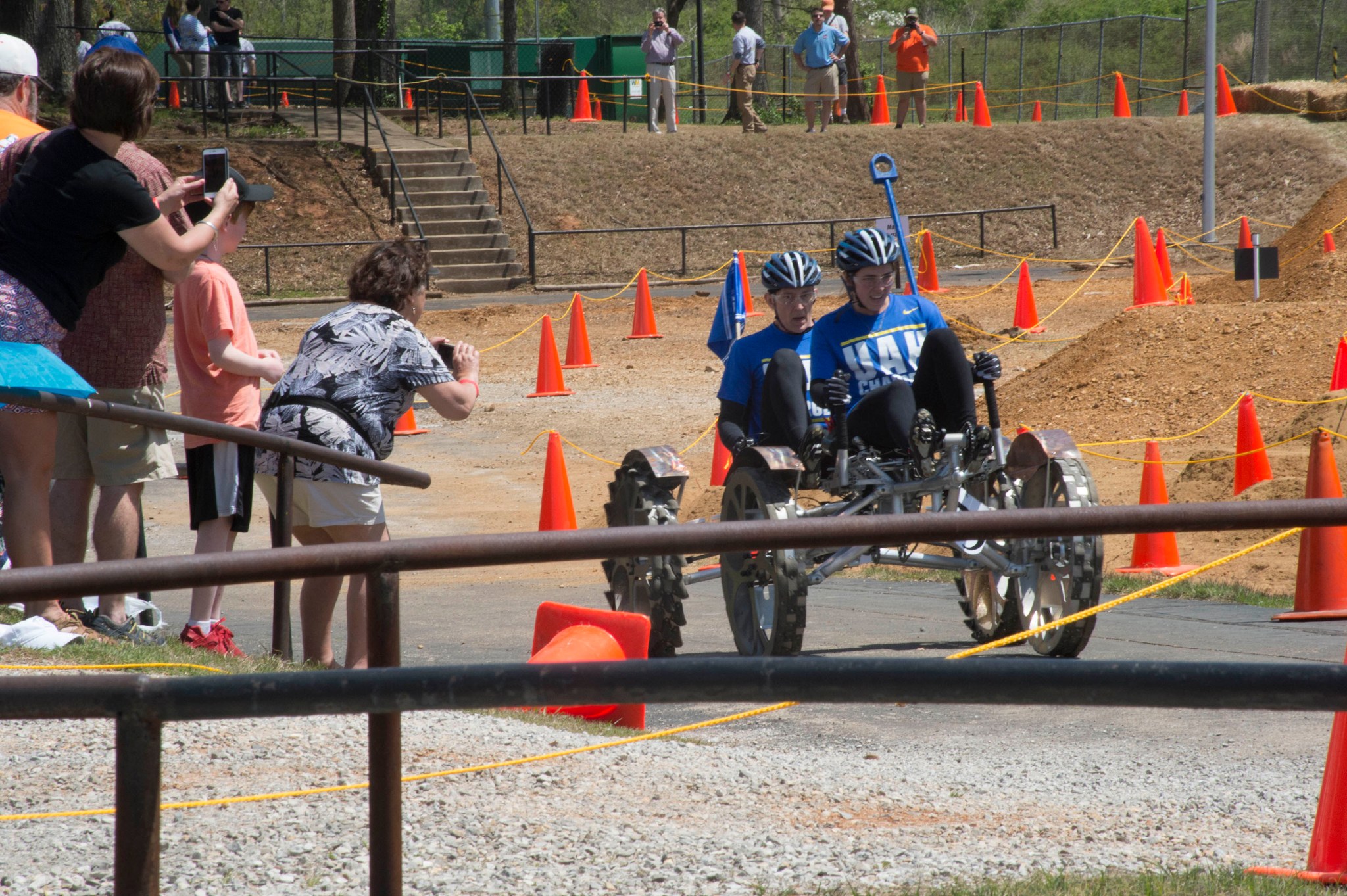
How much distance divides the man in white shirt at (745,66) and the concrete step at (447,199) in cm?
Answer: 637

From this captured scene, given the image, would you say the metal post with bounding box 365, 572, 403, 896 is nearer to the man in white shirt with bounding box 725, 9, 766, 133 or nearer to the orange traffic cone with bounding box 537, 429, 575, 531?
the orange traffic cone with bounding box 537, 429, 575, 531

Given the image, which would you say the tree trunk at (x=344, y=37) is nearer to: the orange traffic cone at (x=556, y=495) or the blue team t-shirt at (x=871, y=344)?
the orange traffic cone at (x=556, y=495)

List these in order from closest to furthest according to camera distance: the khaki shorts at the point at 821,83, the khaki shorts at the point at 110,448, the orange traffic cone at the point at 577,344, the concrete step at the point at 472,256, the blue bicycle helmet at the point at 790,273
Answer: the khaki shorts at the point at 110,448 → the blue bicycle helmet at the point at 790,273 → the orange traffic cone at the point at 577,344 → the concrete step at the point at 472,256 → the khaki shorts at the point at 821,83

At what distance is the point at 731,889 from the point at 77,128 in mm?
3632

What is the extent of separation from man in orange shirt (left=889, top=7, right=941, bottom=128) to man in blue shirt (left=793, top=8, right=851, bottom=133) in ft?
3.78

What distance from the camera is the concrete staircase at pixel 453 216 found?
2681cm

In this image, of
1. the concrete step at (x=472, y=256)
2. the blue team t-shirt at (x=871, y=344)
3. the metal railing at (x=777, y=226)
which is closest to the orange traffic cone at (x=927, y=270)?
the metal railing at (x=777, y=226)

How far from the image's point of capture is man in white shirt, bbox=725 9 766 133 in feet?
102

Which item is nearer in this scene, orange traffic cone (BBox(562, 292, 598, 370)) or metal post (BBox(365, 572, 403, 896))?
metal post (BBox(365, 572, 403, 896))

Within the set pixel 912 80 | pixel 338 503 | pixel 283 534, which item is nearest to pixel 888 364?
pixel 338 503

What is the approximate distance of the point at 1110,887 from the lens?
341 centimetres

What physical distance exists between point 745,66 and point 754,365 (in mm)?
25848

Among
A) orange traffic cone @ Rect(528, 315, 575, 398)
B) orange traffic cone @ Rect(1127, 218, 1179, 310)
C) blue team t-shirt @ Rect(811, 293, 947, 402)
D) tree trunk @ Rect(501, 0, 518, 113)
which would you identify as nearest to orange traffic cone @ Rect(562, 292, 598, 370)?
orange traffic cone @ Rect(528, 315, 575, 398)

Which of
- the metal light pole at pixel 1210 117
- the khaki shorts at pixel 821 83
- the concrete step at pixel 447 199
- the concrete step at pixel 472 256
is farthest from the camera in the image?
the khaki shorts at pixel 821 83
